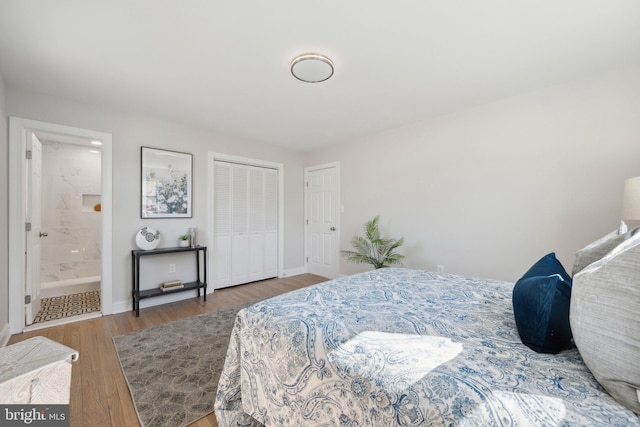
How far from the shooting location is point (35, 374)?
62 centimetres

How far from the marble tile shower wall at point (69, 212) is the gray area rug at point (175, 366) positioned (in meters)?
2.84

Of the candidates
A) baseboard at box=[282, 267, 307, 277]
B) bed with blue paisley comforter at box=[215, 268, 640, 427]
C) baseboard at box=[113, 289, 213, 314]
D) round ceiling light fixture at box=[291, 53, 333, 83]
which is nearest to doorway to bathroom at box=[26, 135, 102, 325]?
baseboard at box=[113, 289, 213, 314]

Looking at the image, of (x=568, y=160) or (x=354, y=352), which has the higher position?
(x=568, y=160)

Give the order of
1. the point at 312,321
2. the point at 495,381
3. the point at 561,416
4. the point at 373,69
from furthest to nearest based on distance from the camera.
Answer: the point at 373,69, the point at 312,321, the point at 495,381, the point at 561,416

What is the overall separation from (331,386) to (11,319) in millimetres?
3370

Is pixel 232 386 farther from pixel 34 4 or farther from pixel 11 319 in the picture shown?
pixel 11 319

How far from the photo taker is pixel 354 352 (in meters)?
0.96

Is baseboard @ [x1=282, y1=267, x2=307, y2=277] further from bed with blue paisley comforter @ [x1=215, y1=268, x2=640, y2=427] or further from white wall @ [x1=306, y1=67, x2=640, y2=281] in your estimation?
bed with blue paisley comforter @ [x1=215, y1=268, x2=640, y2=427]

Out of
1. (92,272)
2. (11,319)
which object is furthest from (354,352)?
(92,272)

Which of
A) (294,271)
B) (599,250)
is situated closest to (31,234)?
(294,271)

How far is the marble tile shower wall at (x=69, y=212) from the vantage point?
4082 millimetres

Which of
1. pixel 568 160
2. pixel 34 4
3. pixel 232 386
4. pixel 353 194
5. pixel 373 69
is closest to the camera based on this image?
pixel 232 386

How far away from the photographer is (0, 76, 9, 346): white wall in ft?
7.59

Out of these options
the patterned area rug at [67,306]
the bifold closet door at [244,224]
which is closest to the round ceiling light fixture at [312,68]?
the bifold closet door at [244,224]
